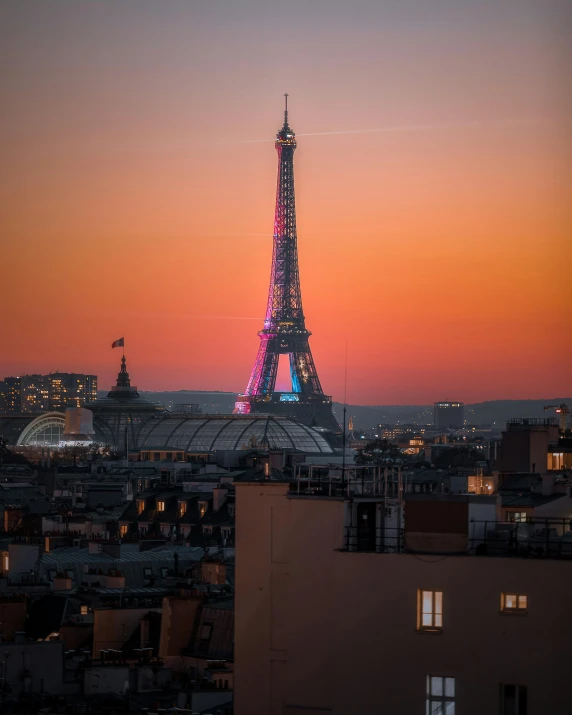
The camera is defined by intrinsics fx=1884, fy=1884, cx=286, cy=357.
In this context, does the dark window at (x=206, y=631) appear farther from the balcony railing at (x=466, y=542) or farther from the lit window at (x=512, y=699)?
the lit window at (x=512, y=699)

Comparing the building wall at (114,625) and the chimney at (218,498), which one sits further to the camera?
the chimney at (218,498)

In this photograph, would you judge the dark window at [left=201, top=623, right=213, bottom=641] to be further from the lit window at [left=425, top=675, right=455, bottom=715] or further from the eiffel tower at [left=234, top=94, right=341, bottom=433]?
the eiffel tower at [left=234, top=94, right=341, bottom=433]

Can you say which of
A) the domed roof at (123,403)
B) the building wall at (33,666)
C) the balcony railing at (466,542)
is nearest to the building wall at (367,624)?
the balcony railing at (466,542)

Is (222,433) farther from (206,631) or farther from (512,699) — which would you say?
(512,699)

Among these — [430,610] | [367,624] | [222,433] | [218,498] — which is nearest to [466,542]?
[430,610]

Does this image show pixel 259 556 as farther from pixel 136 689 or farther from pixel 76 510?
pixel 76 510

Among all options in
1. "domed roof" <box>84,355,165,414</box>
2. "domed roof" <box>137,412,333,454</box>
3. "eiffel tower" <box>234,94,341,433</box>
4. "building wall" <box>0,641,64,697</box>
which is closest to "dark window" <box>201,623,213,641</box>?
"building wall" <box>0,641,64,697</box>

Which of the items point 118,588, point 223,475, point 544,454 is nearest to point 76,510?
point 223,475
